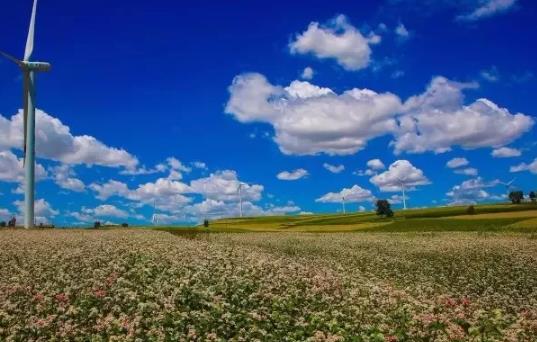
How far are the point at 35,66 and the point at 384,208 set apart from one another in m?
73.0

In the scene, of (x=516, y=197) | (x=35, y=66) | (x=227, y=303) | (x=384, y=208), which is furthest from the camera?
(x=516, y=197)

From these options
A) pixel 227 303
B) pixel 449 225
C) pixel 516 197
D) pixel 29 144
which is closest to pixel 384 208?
pixel 516 197

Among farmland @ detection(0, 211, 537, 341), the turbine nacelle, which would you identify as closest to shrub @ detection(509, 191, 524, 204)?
the turbine nacelle

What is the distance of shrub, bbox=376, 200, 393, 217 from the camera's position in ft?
373

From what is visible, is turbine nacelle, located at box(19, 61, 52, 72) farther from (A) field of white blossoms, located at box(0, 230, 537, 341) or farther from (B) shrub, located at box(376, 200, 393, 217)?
(B) shrub, located at box(376, 200, 393, 217)

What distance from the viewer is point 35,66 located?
65.5 meters

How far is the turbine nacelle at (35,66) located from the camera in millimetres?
64688

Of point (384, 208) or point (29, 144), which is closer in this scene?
point (29, 144)

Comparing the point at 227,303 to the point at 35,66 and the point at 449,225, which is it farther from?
the point at 449,225

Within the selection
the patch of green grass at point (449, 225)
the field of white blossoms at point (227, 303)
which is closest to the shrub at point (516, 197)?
the patch of green grass at point (449, 225)

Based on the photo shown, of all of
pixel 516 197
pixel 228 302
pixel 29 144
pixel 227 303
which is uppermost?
pixel 29 144

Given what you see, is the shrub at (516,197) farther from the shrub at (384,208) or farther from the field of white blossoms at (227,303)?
the field of white blossoms at (227,303)

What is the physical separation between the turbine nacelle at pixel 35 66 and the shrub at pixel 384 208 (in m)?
70.6

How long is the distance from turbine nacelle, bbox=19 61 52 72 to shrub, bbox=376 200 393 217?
7062 centimetres
